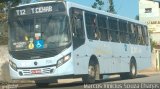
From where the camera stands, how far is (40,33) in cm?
1988

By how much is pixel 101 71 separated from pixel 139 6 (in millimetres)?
57866

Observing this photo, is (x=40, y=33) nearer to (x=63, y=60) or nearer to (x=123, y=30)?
(x=63, y=60)

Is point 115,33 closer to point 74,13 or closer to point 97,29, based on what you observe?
point 97,29

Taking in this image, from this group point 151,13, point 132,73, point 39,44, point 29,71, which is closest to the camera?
point 39,44

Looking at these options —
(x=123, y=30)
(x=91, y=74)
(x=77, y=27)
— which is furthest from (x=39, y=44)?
(x=123, y=30)

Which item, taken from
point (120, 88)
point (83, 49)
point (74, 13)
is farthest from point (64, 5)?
point (120, 88)

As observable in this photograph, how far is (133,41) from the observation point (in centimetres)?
2798

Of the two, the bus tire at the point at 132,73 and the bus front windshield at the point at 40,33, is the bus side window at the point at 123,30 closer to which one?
the bus tire at the point at 132,73

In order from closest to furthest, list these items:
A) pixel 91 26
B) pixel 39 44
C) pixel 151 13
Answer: pixel 39 44, pixel 91 26, pixel 151 13

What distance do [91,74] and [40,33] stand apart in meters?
3.13

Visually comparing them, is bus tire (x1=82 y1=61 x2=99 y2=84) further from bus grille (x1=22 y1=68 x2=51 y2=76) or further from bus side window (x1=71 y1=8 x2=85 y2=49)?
bus grille (x1=22 y1=68 x2=51 y2=76)

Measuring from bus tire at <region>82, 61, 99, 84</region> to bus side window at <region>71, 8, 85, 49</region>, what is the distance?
4.52 feet

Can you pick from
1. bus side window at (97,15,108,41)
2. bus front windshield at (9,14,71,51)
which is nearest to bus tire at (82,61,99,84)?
bus side window at (97,15,108,41)

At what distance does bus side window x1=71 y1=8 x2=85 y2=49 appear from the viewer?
65.7 ft
